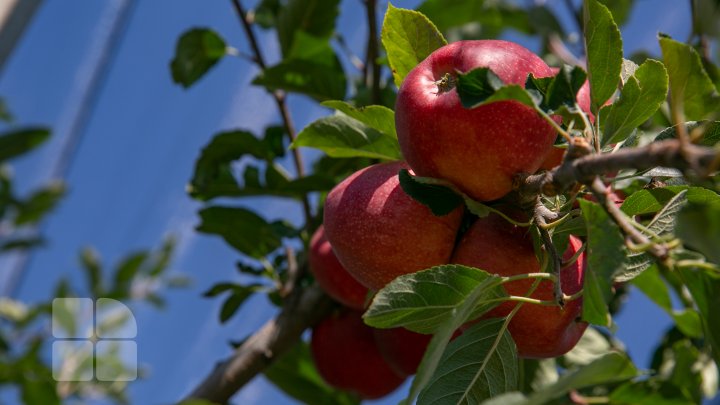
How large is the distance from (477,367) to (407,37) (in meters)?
0.25

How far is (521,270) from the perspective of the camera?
57 centimetres

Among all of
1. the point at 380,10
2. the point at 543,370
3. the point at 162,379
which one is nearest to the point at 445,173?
the point at 543,370

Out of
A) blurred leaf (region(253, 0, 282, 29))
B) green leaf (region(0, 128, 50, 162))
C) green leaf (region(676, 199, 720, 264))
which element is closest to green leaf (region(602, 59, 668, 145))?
green leaf (region(676, 199, 720, 264))

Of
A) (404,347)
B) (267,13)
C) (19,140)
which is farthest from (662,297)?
(19,140)

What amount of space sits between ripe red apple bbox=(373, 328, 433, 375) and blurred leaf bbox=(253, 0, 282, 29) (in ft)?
1.61

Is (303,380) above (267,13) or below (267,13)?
below

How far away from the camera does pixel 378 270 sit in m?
0.60

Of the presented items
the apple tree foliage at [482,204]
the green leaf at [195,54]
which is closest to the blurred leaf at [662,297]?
the apple tree foliage at [482,204]

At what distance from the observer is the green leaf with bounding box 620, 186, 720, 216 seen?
1.80ft

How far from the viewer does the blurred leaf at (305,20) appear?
1030 mm

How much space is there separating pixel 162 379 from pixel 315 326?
6.20 ft

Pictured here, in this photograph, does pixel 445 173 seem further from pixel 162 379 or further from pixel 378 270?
pixel 162 379

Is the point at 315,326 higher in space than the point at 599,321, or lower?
lower

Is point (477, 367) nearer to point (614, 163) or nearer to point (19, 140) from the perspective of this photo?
point (614, 163)
